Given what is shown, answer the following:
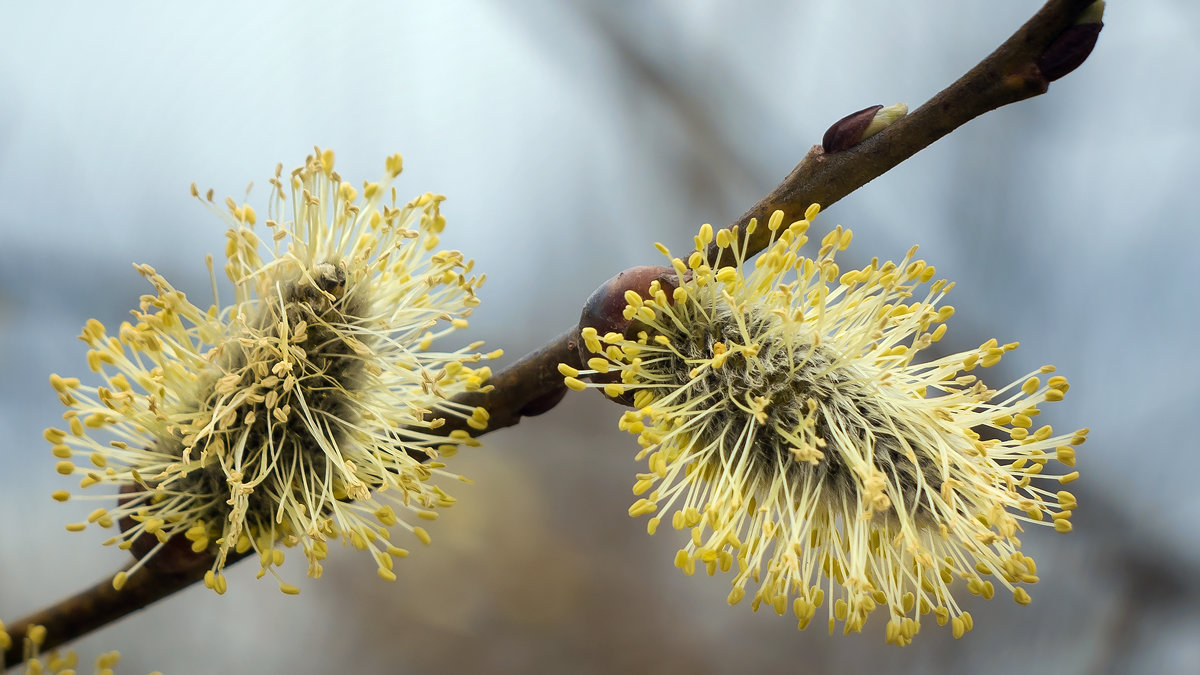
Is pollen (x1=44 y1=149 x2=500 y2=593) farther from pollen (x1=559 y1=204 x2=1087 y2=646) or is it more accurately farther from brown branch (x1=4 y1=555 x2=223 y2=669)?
pollen (x1=559 y1=204 x2=1087 y2=646)

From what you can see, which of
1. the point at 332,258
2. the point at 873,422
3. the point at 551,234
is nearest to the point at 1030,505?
the point at 873,422

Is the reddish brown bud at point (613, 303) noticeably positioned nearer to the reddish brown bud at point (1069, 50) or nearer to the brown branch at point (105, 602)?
the reddish brown bud at point (1069, 50)

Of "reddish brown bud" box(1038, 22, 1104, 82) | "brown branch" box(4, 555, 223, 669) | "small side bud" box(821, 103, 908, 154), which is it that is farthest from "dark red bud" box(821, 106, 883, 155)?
"brown branch" box(4, 555, 223, 669)

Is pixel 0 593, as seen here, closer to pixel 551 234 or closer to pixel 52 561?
pixel 52 561

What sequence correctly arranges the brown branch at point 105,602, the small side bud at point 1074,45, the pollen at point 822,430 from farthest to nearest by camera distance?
the brown branch at point 105,602
the pollen at point 822,430
the small side bud at point 1074,45

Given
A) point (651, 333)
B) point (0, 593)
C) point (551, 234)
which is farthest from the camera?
point (551, 234)

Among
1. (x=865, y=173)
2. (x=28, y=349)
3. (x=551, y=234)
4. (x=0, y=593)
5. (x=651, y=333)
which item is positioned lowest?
(x=0, y=593)

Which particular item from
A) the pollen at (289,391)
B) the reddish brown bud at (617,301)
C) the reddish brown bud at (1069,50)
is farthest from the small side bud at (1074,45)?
the pollen at (289,391)
